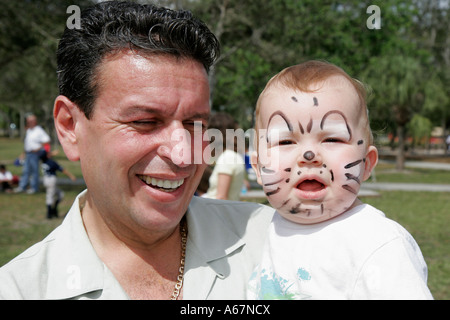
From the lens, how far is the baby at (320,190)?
1.65m

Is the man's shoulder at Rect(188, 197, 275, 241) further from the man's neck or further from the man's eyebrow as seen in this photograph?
the man's eyebrow

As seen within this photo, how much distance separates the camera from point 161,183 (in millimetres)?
1891

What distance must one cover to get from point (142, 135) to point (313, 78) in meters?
0.71

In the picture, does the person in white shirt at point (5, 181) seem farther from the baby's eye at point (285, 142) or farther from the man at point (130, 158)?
the baby's eye at point (285, 142)

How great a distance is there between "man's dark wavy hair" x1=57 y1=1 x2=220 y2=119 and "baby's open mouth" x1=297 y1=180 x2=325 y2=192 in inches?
27.6

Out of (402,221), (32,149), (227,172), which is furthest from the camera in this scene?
(32,149)

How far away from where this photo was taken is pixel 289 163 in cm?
180

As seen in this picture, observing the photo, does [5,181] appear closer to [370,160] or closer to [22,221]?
[22,221]

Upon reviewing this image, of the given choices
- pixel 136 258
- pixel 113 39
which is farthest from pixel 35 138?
pixel 113 39

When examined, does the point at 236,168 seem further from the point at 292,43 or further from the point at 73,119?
the point at 292,43

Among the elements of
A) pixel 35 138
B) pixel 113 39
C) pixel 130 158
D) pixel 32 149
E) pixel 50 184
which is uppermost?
pixel 113 39

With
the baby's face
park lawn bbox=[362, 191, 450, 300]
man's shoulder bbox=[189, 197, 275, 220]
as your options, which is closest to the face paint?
the baby's face
